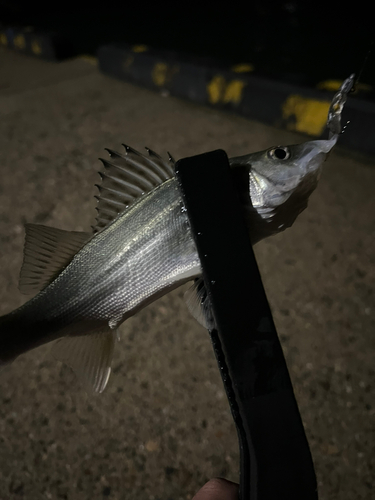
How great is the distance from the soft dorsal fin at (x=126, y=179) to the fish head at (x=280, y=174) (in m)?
0.25

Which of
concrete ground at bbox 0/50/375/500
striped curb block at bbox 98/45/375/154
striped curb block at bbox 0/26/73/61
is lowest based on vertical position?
concrete ground at bbox 0/50/375/500

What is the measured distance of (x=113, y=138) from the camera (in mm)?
3809

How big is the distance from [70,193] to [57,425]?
73.1 inches

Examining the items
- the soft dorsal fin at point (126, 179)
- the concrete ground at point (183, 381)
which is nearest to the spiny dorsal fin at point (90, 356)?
the soft dorsal fin at point (126, 179)

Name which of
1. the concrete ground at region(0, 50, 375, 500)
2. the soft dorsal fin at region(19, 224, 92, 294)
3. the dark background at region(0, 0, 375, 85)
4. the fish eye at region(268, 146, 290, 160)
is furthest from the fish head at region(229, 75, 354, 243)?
the dark background at region(0, 0, 375, 85)

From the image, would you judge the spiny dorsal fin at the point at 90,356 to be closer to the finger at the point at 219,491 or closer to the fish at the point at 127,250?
the fish at the point at 127,250

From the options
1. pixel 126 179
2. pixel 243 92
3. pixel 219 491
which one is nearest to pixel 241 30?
pixel 243 92

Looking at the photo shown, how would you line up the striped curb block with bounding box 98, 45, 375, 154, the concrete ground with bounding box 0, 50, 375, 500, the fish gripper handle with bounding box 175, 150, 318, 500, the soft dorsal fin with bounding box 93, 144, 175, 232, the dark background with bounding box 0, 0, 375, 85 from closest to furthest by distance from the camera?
the fish gripper handle with bounding box 175, 150, 318, 500 < the soft dorsal fin with bounding box 93, 144, 175, 232 < the concrete ground with bounding box 0, 50, 375, 500 < the striped curb block with bounding box 98, 45, 375, 154 < the dark background with bounding box 0, 0, 375, 85

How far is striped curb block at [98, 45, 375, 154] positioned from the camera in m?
3.21

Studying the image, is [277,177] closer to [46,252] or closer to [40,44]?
[46,252]

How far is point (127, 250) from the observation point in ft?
3.84

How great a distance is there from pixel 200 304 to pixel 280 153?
50 cm

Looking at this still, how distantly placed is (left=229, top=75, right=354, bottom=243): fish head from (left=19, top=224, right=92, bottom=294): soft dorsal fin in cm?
54

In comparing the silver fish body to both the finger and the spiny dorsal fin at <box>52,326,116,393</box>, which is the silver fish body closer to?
the spiny dorsal fin at <box>52,326,116,393</box>
